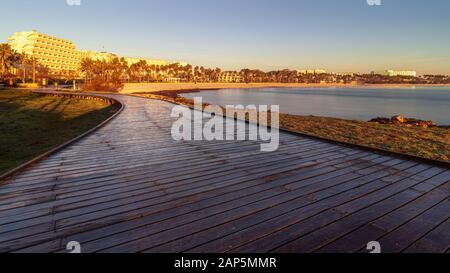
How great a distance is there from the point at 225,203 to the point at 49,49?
577ft

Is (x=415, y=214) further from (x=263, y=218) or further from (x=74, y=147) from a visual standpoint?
(x=74, y=147)

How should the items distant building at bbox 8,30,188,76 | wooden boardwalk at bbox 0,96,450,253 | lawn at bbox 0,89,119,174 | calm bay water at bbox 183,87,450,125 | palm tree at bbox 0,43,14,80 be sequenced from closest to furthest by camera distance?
wooden boardwalk at bbox 0,96,450,253, lawn at bbox 0,89,119,174, calm bay water at bbox 183,87,450,125, palm tree at bbox 0,43,14,80, distant building at bbox 8,30,188,76

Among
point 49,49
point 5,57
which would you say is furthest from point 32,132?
point 49,49

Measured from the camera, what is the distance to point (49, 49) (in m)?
147

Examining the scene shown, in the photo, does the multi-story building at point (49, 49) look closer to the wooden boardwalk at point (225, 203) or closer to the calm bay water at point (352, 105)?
the calm bay water at point (352, 105)

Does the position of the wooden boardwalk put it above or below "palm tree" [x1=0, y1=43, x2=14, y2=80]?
below

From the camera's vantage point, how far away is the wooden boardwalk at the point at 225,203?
3.09m

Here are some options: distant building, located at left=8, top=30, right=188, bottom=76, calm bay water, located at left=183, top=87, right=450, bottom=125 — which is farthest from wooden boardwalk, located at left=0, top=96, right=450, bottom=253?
distant building, located at left=8, top=30, right=188, bottom=76

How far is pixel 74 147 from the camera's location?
7.53 m

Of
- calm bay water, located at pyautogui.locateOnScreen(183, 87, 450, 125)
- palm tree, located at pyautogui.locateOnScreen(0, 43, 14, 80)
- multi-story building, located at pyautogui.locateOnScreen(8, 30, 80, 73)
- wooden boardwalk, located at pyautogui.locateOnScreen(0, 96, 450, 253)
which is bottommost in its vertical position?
wooden boardwalk, located at pyautogui.locateOnScreen(0, 96, 450, 253)

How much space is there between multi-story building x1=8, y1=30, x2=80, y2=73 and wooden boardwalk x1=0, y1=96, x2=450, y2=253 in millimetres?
153303

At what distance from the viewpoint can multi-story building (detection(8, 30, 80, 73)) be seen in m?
138

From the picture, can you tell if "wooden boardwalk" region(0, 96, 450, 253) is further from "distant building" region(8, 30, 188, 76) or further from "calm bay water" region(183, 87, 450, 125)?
"distant building" region(8, 30, 188, 76)
